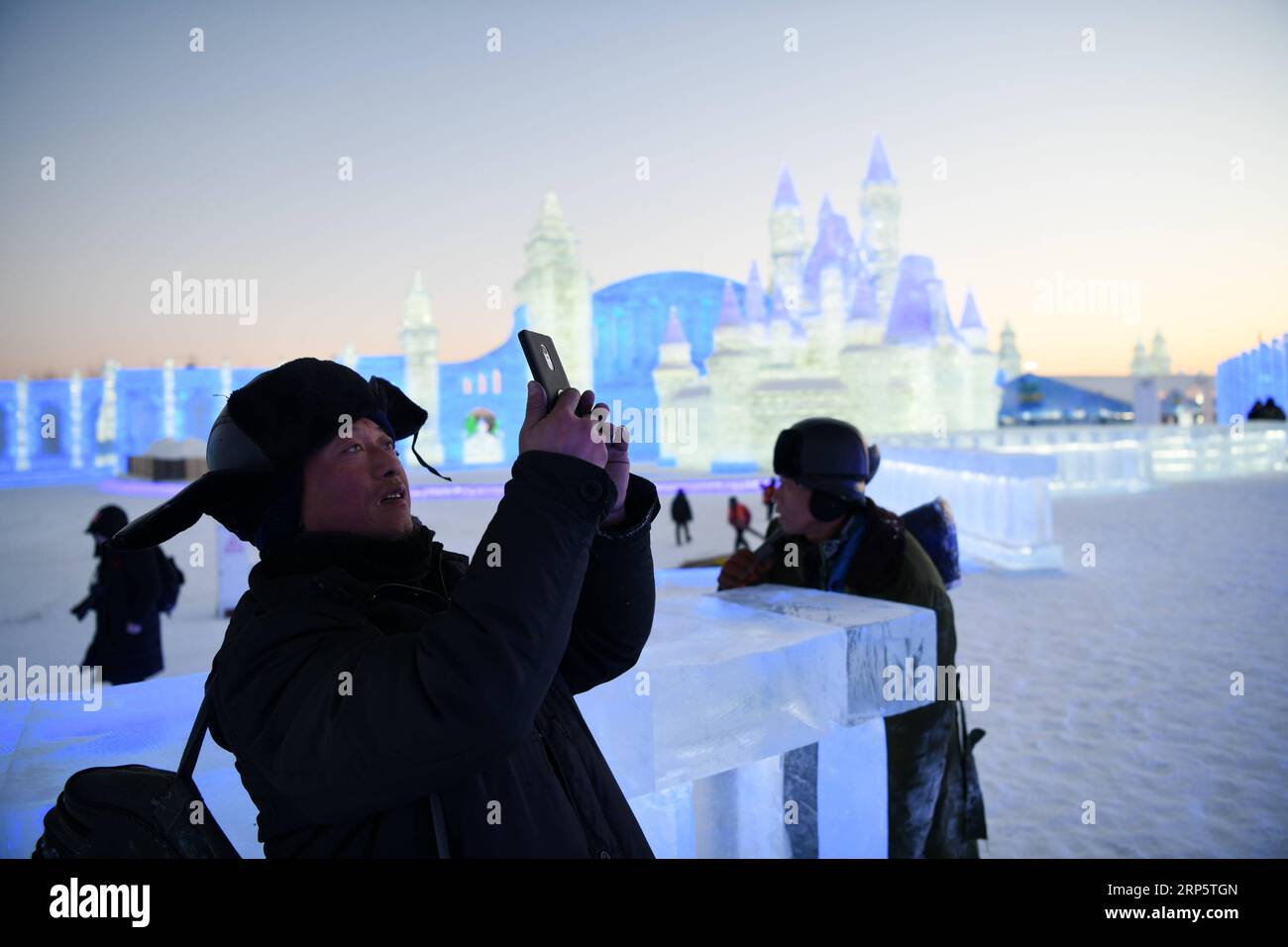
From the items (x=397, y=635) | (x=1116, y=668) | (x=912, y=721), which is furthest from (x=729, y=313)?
(x=397, y=635)

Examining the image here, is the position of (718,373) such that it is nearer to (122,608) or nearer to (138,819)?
(122,608)

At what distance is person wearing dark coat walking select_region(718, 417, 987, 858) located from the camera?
8.01ft

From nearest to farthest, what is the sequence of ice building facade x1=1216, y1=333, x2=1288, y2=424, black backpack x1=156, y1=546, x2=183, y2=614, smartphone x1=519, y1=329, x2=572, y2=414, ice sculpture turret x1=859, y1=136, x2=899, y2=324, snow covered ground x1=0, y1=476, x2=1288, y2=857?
smartphone x1=519, y1=329, x2=572, y2=414, snow covered ground x1=0, y1=476, x2=1288, y2=857, black backpack x1=156, y1=546, x2=183, y2=614, ice sculpture turret x1=859, y1=136, x2=899, y2=324, ice building facade x1=1216, y1=333, x2=1288, y2=424

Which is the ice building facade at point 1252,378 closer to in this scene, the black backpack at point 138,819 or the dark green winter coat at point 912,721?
the dark green winter coat at point 912,721

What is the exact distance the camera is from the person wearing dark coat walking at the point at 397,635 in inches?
35.9

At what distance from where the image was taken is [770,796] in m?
2.11

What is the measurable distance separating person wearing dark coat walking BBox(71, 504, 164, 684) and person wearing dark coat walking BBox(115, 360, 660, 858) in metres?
4.05

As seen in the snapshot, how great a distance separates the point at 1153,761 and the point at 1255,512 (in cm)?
1281

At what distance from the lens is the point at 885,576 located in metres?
2.59

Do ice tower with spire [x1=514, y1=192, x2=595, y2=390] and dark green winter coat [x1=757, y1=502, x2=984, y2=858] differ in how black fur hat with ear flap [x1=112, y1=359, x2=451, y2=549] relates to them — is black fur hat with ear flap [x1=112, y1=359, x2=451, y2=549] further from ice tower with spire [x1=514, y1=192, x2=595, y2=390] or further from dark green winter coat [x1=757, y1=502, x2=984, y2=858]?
ice tower with spire [x1=514, y1=192, x2=595, y2=390]

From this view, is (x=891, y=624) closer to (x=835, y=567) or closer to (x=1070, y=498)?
(x=835, y=567)

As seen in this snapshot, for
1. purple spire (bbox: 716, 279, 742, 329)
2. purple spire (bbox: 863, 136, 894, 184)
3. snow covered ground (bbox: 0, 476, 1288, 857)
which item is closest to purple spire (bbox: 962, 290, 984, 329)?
purple spire (bbox: 863, 136, 894, 184)

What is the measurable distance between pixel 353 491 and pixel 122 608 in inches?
168
